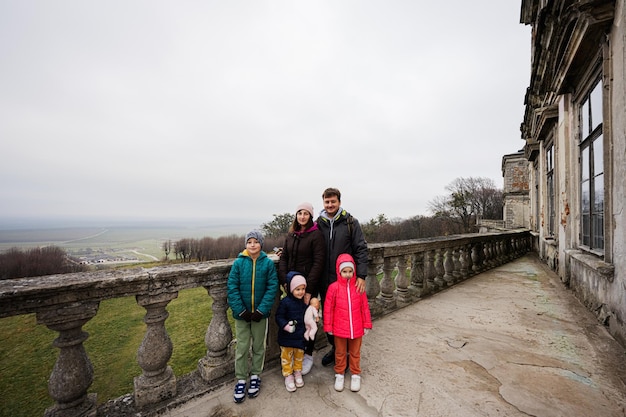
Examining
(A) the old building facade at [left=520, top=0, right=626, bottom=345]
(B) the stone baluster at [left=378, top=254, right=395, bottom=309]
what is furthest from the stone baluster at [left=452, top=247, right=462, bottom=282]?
(B) the stone baluster at [left=378, top=254, right=395, bottom=309]

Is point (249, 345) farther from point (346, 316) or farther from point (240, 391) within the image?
point (346, 316)

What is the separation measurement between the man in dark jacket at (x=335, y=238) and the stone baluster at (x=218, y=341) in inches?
36.5

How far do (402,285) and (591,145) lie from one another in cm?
395

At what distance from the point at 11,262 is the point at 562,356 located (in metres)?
26.4

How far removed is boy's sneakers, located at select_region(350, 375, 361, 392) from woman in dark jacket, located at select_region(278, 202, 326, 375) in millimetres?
460

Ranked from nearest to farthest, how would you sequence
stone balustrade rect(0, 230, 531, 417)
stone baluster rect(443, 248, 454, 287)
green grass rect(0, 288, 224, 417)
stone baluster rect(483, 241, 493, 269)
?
stone balustrade rect(0, 230, 531, 417), stone baluster rect(443, 248, 454, 287), stone baluster rect(483, 241, 493, 269), green grass rect(0, 288, 224, 417)

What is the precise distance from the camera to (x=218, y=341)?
2.26m

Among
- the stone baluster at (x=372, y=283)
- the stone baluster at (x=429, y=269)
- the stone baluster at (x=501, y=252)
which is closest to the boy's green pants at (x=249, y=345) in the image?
the stone baluster at (x=372, y=283)

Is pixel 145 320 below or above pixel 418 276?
above

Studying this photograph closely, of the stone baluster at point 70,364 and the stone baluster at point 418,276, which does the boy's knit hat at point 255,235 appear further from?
the stone baluster at point 418,276

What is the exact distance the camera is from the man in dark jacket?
2576mm

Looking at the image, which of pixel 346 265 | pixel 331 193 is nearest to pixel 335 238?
pixel 346 265

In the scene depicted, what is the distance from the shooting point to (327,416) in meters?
1.86

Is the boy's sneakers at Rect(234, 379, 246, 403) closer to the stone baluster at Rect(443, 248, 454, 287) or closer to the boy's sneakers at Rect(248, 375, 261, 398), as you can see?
the boy's sneakers at Rect(248, 375, 261, 398)
